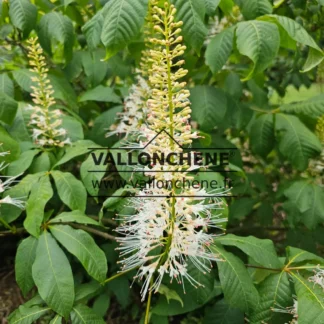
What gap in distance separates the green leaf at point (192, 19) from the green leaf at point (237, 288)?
1.10 meters

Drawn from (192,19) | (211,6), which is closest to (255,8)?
(211,6)

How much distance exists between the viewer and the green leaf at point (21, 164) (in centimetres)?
257

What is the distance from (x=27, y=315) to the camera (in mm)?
2305

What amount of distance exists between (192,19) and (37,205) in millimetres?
1242

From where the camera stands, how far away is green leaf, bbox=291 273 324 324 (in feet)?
6.31

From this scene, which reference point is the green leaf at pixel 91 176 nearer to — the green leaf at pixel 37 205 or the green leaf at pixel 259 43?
the green leaf at pixel 37 205

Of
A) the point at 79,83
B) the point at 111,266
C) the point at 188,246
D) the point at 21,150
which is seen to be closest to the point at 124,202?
the point at 188,246

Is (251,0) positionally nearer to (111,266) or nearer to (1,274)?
(111,266)

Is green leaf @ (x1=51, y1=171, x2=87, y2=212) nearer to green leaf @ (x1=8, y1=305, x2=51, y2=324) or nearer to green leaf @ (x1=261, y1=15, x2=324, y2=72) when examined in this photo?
green leaf @ (x1=8, y1=305, x2=51, y2=324)

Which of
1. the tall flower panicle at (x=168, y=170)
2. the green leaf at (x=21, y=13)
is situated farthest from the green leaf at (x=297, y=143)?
the green leaf at (x=21, y=13)

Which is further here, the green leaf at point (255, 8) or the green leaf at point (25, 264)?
the green leaf at point (255, 8)

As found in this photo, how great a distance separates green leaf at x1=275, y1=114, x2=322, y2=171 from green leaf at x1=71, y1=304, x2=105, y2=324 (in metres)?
1.64

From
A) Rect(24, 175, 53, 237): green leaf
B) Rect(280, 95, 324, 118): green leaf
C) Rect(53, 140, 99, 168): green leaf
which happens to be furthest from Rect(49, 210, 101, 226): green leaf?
Rect(280, 95, 324, 118): green leaf

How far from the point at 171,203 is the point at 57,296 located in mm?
756
